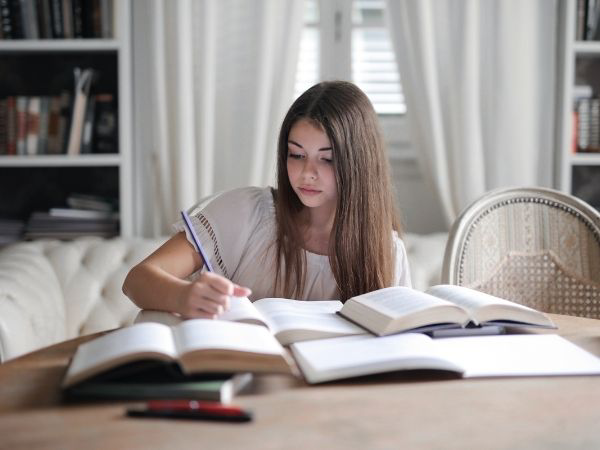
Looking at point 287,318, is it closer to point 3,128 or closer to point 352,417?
point 352,417

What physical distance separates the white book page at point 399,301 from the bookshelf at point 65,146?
1480mm

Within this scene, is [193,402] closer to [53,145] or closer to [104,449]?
[104,449]

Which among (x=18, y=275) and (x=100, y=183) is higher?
(x=100, y=183)

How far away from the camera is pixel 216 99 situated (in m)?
2.59

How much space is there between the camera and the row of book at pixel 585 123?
8.38 ft

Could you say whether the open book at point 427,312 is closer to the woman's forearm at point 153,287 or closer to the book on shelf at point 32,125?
the woman's forearm at point 153,287

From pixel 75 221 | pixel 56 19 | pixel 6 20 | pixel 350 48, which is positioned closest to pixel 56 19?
pixel 56 19

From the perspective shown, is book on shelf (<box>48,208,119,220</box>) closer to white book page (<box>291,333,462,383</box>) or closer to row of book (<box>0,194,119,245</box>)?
row of book (<box>0,194,119,245</box>)

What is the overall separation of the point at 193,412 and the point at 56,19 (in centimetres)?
205

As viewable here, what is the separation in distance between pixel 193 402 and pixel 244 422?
60 millimetres

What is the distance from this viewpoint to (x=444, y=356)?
908 mm

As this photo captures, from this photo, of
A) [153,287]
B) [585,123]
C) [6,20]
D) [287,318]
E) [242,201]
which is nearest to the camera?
[287,318]

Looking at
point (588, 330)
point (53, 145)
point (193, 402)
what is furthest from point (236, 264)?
point (53, 145)

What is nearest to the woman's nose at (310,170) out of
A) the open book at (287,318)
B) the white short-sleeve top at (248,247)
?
the white short-sleeve top at (248,247)
